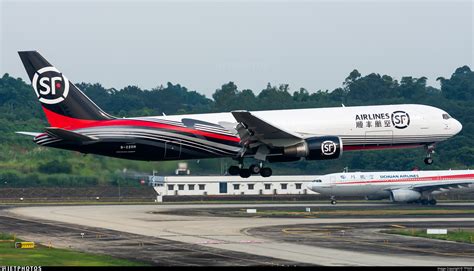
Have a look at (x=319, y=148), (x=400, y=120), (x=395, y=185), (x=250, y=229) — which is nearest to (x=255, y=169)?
(x=319, y=148)

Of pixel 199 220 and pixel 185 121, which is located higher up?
pixel 185 121

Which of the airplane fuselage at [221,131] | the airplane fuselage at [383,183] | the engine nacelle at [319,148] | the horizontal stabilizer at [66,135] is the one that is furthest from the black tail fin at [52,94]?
the airplane fuselage at [383,183]

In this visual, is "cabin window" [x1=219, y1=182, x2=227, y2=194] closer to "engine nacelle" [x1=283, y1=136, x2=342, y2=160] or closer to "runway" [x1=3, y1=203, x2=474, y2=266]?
"runway" [x1=3, y1=203, x2=474, y2=266]

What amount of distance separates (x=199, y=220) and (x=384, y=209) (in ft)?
91.0

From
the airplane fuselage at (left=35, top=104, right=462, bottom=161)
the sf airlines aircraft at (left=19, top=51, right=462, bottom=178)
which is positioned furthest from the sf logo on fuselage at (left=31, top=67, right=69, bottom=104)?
the airplane fuselage at (left=35, top=104, right=462, bottom=161)

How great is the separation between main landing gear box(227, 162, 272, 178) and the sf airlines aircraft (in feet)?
0.26

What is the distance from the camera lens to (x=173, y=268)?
182 ft

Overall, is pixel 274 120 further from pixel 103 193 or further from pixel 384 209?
pixel 103 193

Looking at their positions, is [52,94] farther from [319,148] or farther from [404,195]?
[404,195]

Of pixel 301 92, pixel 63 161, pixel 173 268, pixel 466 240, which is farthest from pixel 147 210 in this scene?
pixel 301 92

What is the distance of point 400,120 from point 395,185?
46.8 m

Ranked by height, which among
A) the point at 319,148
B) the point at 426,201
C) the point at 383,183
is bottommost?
the point at 426,201

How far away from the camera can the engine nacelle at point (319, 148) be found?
7362cm

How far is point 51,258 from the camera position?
6069cm
